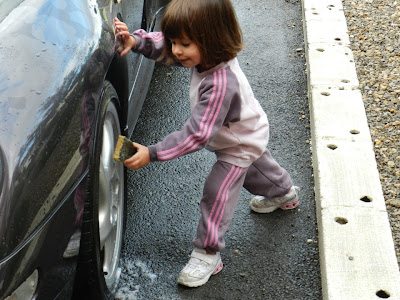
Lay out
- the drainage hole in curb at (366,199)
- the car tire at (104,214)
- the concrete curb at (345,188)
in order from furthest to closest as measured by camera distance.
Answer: the drainage hole in curb at (366,199)
the concrete curb at (345,188)
the car tire at (104,214)

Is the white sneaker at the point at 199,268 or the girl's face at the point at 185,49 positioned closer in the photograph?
the girl's face at the point at 185,49

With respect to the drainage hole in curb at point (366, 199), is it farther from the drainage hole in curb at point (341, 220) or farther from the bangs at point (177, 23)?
the bangs at point (177, 23)

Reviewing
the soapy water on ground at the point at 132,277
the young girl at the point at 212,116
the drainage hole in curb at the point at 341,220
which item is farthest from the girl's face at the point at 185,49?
the drainage hole in curb at the point at 341,220

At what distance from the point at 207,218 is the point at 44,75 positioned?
44.5 inches

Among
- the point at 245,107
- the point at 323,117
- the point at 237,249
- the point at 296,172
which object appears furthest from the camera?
the point at 323,117

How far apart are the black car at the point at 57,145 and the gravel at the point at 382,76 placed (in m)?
1.49

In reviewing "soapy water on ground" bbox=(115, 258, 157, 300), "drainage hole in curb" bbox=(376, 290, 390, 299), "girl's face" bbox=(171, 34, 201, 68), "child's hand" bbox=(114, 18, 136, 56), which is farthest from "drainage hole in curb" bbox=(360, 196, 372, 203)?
"child's hand" bbox=(114, 18, 136, 56)

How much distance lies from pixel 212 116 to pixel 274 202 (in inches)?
37.6

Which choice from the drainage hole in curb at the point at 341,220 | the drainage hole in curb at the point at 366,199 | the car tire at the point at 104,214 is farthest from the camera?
the drainage hole in curb at the point at 366,199

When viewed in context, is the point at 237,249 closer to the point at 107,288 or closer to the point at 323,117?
the point at 107,288

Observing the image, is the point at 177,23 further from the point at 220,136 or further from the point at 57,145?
the point at 57,145

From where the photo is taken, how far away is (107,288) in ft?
8.60

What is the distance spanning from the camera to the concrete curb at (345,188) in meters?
2.83

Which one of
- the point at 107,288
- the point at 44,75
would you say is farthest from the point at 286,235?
the point at 44,75
